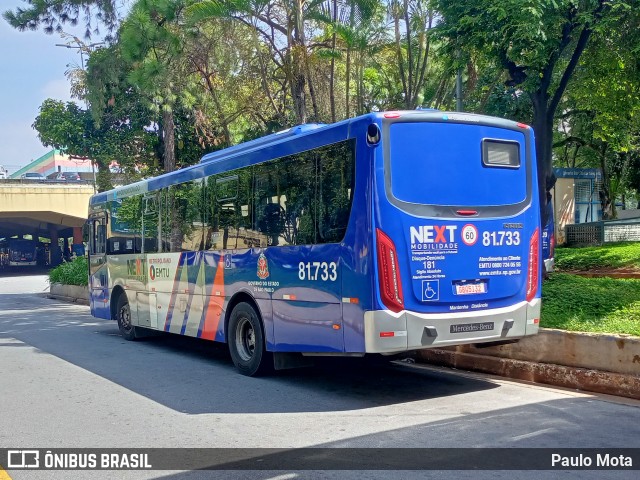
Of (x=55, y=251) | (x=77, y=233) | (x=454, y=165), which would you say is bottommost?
(x=55, y=251)

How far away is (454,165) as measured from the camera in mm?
7719

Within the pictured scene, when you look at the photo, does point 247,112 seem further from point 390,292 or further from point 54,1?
point 390,292

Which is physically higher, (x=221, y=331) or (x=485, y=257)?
(x=485, y=257)

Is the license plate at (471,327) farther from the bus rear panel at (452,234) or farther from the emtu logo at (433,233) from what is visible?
the emtu logo at (433,233)

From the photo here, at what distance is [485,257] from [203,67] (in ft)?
47.9

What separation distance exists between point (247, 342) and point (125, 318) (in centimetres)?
517

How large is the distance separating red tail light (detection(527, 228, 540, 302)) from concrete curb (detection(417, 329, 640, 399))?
799 mm

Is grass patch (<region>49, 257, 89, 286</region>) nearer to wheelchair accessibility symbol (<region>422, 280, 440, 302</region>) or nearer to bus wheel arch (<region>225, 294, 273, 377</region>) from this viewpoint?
bus wheel arch (<region>225, 294, 273, 377</region>)

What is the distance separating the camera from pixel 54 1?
64.5 feet

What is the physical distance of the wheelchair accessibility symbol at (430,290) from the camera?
24.2 ft

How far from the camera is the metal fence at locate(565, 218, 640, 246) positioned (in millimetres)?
23828

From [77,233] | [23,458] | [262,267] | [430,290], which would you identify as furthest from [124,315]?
[77,233]

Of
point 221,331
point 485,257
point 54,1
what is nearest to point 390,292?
point 485,257

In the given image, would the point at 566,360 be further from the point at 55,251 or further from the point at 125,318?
the point at 55,251
